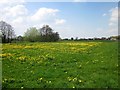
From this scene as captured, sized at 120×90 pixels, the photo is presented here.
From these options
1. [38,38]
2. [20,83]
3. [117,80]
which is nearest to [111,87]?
[117,80]

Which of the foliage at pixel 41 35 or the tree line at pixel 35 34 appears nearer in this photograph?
the tree line at pixel 35 34

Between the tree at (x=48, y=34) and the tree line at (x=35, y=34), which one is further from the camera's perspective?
the tree at (x=48, y=34)

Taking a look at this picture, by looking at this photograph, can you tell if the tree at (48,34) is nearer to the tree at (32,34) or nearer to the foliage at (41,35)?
the foliage at (41,35)

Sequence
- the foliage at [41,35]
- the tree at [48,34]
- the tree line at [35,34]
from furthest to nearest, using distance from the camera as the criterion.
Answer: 1. the tree at [48,34]
2. the foliage at [41,35]
3. the tree line at [35,34]

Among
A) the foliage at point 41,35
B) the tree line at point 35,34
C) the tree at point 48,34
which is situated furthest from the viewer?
the tree at point 48,34

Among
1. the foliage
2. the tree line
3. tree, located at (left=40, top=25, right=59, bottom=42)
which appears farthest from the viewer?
tree, located at (left=40, top=25, right=59, bottom=42)

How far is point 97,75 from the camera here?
14625mm

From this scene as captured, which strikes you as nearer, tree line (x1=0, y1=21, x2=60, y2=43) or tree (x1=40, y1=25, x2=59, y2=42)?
tree line (x1=0, y1=21, x2=60, y2=43)

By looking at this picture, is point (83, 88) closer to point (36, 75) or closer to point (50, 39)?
point (36, 75)

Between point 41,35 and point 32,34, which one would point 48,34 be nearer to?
point 41,35

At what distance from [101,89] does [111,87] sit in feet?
2.54

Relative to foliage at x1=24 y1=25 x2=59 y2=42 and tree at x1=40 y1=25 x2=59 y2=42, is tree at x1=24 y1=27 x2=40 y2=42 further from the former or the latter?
tree at x1=40 y1=25 x2=59 y2=42

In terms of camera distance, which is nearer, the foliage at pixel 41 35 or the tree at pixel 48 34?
the foliage at pixel 41 35

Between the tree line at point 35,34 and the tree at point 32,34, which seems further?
the tree at point 32,34
